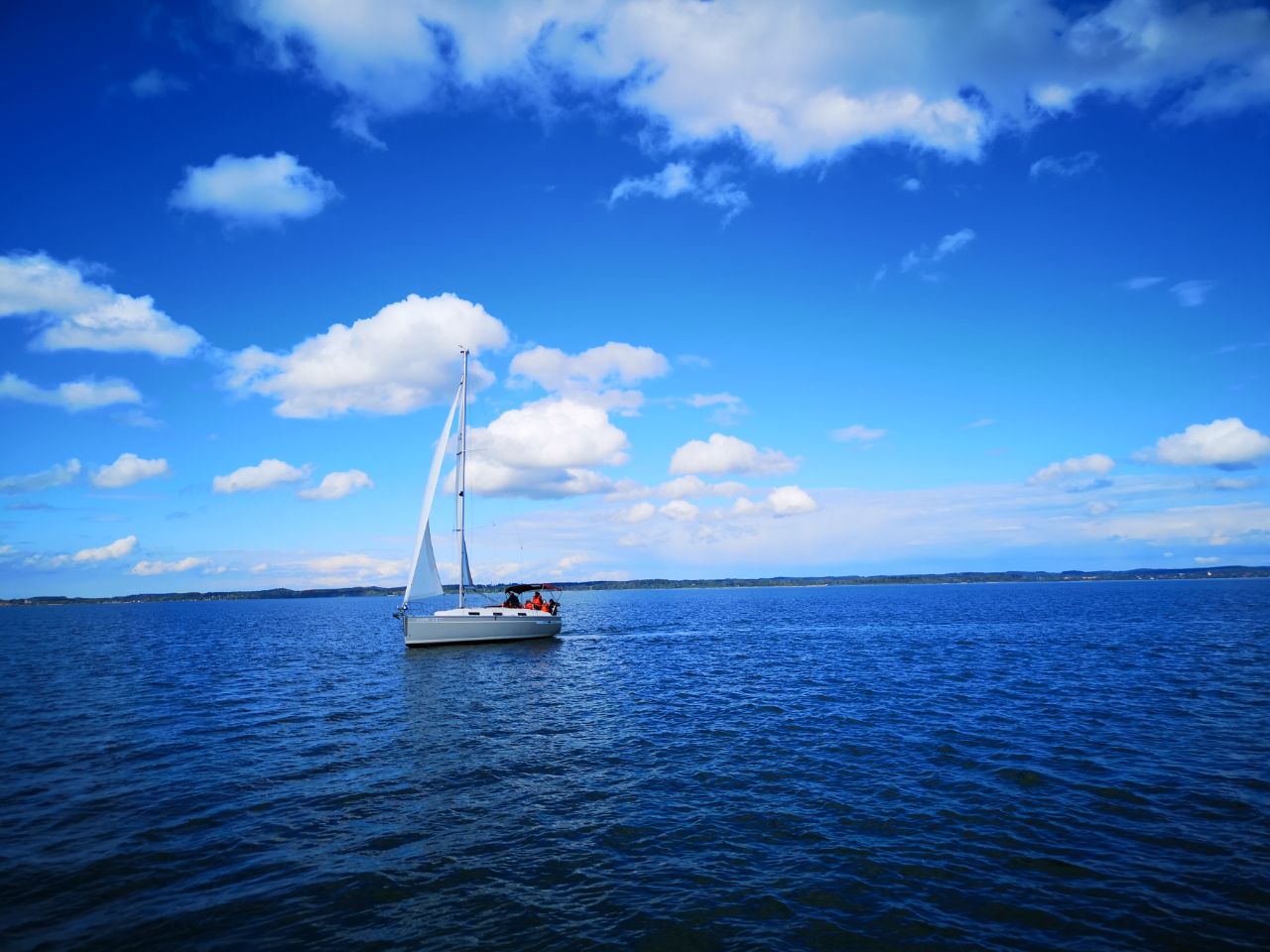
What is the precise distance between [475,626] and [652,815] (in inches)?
1609

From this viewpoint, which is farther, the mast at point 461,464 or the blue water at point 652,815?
the mast at point 461,464

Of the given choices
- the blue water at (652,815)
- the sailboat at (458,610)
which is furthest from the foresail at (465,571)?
the blue water at (652,815)

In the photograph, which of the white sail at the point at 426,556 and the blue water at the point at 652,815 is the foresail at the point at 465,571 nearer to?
the white sail at the point at 426,556

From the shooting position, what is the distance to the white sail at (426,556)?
2090 inches

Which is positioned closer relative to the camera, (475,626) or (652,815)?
(652,815)

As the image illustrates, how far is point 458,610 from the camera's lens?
2114 inches

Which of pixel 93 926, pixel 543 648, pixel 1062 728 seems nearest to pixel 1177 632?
pixel 1062 728

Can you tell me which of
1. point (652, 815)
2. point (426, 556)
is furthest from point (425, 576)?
point (652, 815)

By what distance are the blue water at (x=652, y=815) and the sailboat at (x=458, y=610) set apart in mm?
16514

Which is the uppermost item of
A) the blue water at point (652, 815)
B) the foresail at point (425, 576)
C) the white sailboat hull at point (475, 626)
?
the foresail at point (425, 576)

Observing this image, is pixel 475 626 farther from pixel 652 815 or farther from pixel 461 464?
pixel 652 815

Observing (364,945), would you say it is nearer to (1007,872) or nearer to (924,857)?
(924,857)

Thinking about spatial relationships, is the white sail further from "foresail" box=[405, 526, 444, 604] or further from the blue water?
the blue water

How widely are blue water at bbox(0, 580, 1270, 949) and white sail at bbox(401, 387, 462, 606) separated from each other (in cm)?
1781
